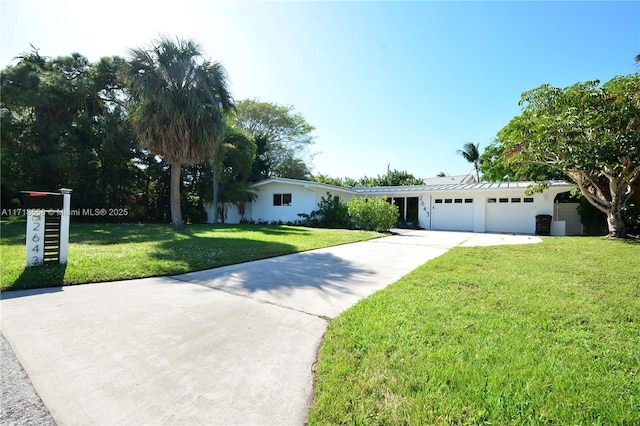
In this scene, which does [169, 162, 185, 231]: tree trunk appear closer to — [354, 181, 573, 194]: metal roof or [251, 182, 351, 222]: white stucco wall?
[251, 182, 351, 222]: white stucco wall

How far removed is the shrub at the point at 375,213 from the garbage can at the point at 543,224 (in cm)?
732

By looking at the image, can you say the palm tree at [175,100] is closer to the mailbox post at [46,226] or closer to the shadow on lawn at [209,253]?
the shadow on lawn at [209,253]

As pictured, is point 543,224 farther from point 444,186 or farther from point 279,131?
point 279,131

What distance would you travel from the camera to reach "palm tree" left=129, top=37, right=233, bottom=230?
10.8 m

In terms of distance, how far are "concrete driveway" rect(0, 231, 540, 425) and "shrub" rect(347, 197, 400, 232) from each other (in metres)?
8.74

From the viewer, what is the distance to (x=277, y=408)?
5.90 feet

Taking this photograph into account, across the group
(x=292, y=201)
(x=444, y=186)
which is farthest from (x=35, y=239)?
(x=444, y=186)

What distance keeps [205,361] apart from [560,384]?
2.61 metres

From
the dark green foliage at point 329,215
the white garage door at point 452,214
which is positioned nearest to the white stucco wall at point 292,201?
the dark green foliage at point 329,215

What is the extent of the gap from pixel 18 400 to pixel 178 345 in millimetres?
997

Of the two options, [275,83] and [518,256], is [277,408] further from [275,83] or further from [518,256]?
[275,83]

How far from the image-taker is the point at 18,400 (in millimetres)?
1814

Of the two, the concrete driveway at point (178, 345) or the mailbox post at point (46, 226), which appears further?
the mailbox post at point (46, 226)

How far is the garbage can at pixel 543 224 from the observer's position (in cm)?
1400
